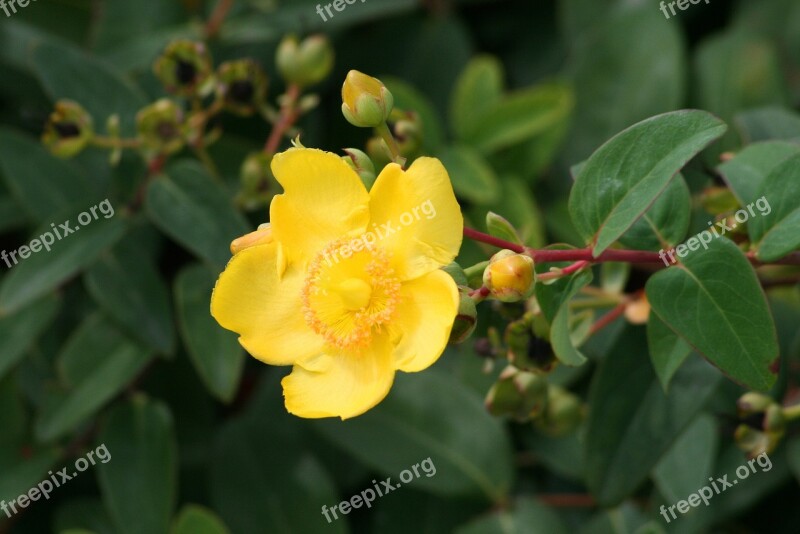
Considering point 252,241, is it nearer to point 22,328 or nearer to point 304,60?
point 304,60

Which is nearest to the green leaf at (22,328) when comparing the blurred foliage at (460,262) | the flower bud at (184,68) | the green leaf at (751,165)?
the blurred foliage at (460,262)

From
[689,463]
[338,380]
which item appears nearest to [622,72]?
[689,463]

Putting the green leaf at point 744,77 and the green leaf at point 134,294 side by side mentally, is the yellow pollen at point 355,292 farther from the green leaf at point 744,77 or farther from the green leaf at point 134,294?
the green leaf at point 744,77

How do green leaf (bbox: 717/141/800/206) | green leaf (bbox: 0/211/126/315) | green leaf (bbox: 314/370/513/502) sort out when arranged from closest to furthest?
green leaf (bbox: 717/141/800/206), green leaf (bbox: 0/211/126/315), green leaf (bbox: 314/370/513/502)

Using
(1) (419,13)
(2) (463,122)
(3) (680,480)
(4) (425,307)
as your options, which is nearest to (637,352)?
(3) (680,480)

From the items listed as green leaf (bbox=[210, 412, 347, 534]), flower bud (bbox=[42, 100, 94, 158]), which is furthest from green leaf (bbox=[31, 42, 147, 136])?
green leaf (bbox=[210, 412, 347, 534])

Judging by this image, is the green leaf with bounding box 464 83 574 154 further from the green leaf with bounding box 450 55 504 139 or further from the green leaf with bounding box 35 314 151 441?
the green leaf with bounding box 35 314 151 441

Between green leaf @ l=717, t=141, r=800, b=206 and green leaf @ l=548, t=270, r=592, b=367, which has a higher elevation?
green leaf @ l=548, t=270, r=592, b=367
